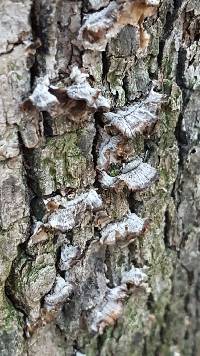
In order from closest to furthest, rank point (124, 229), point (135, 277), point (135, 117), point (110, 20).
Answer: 1. point (110, 20)
2. point (135, 117)
3. point (124, 229)
4. point (135, 277)

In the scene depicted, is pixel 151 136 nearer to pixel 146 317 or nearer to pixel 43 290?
pixel 43 290

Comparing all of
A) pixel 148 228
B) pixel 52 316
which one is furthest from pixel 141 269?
pixel 52 316

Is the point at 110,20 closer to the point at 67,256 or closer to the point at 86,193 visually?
the point at 86,193

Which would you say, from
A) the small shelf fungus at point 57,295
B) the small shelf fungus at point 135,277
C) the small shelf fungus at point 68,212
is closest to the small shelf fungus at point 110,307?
the small shelf fungus at point 135,277

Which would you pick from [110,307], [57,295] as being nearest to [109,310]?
[110,307]

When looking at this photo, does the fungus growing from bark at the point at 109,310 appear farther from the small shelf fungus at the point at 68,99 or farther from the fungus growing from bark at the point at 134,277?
the small shelf fungus at the point at 68,99

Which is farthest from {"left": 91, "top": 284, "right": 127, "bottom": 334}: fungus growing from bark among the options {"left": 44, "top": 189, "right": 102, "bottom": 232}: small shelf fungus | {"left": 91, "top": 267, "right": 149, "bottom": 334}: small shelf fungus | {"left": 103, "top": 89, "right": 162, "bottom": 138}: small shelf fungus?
{"left": 103, "top": 89, "right": 162, "bottom": 138}: small shelf fungus

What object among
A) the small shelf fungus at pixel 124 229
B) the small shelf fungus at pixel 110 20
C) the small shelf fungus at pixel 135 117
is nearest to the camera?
the small shelf fungus at pixel 110 20
